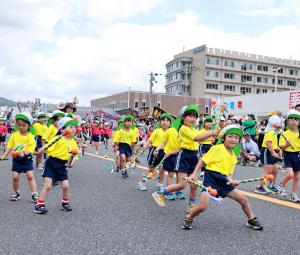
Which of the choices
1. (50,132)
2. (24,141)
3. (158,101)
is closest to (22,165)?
(24,141)

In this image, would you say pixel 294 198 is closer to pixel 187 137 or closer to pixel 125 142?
pixel 187 137

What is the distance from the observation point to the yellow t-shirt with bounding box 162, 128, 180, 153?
683 cm

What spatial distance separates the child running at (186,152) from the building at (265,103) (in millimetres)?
22729

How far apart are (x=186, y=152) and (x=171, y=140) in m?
0.79

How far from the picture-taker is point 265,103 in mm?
31844

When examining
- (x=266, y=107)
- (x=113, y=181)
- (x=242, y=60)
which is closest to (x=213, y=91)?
(x=242, y=60)

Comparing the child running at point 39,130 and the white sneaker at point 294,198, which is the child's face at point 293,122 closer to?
the white sneaker at point 294,198

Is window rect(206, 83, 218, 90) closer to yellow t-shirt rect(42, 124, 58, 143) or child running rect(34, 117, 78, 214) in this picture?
yellow t-shirt rect(42, 124, 58, 143)

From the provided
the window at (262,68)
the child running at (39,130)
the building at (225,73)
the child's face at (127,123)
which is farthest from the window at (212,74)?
the child's face at (127,123)

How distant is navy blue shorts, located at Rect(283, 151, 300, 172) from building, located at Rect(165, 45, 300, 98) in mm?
65585

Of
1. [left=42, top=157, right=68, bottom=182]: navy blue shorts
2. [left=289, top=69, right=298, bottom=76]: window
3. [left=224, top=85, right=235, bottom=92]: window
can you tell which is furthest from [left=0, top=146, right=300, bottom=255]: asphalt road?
[left=289, top=69, right=298, bottom=76]: window

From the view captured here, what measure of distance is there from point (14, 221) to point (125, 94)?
6436 centimetres

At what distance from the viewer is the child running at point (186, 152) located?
581 cm

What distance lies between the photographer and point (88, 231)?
468cm
